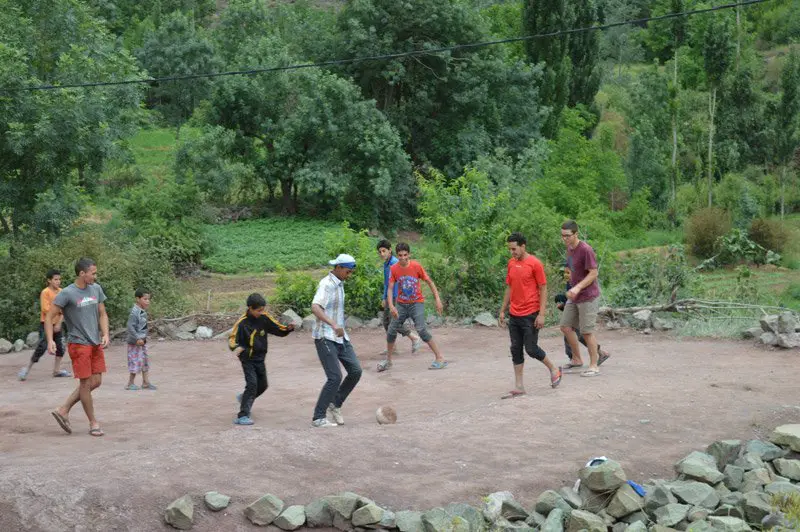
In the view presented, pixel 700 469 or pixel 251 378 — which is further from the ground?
pixel 251 378

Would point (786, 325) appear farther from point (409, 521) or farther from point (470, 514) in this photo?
point (409, 521)

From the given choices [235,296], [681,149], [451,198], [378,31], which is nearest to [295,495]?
[451,198]

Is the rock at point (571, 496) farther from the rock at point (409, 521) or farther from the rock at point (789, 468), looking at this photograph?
the rock at point (789, 468)

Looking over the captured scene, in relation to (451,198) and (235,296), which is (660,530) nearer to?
(451,198)

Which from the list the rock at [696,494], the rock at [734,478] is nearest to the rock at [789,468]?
the rock at [734,478]

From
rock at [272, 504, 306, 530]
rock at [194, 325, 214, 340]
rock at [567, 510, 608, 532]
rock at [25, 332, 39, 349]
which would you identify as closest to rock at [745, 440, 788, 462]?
rock at [567, 510, 608, 532]

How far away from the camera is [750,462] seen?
29.9 feet

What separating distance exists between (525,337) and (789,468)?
10.1 feet

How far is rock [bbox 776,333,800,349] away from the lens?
13945 mm

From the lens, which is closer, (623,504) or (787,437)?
(623,504)

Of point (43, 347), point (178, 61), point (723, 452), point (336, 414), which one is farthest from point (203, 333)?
point (178, 61)

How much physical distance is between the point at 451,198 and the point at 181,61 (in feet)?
106

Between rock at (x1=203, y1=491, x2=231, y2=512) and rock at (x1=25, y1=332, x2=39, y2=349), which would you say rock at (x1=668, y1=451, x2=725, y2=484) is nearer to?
rock at (x1=203, y1=491, x2=231, y2=512)

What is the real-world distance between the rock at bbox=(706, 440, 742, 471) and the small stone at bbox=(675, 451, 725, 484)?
0.28 m
